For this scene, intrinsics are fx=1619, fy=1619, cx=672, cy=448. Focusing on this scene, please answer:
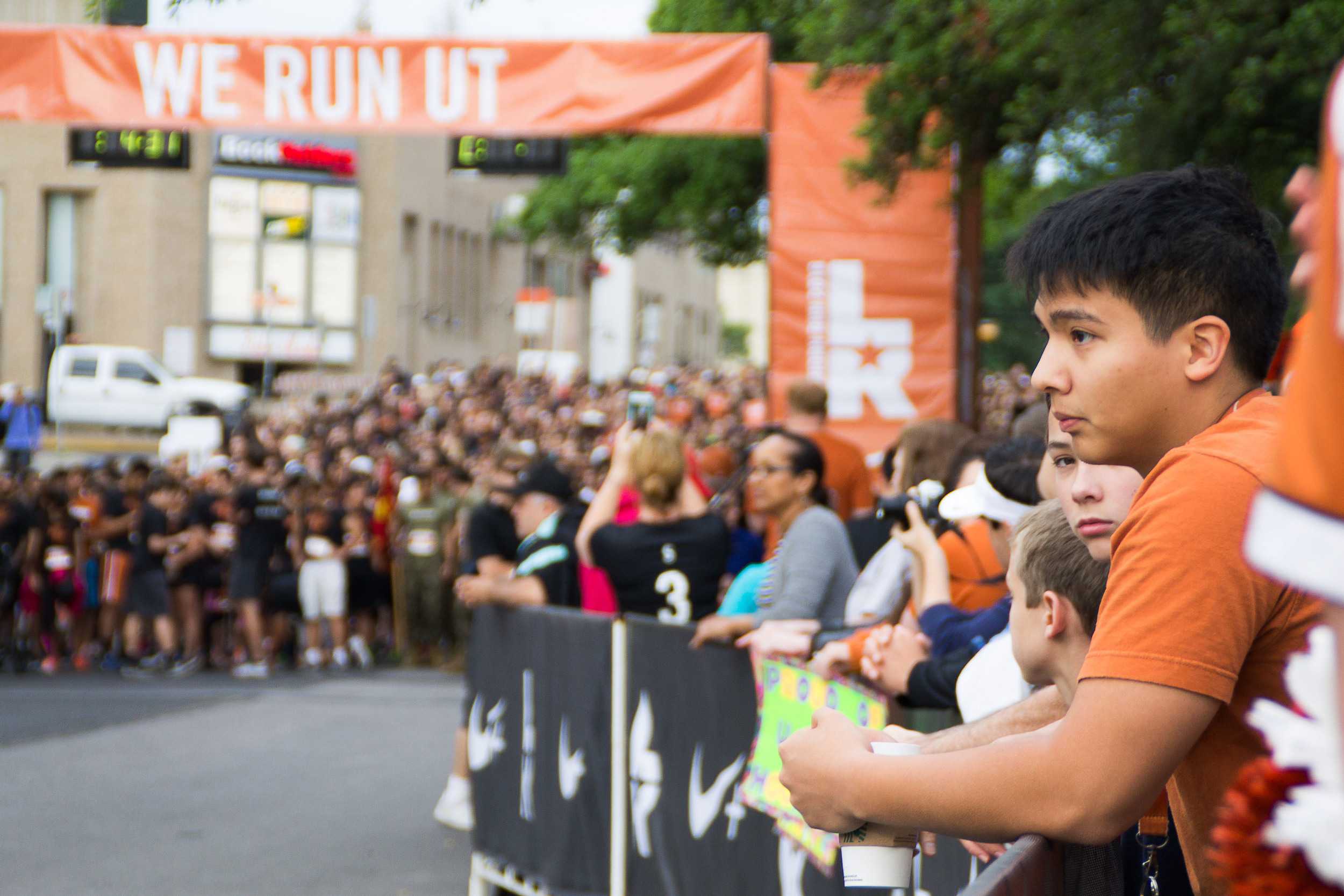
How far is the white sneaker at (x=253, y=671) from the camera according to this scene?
15320mm

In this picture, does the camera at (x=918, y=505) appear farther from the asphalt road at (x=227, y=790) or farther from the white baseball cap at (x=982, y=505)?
the asphalt road at (x=227, y=790)

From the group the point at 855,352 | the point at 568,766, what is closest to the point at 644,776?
the point at 568,766

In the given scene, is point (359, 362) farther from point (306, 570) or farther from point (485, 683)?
point (485, 683)

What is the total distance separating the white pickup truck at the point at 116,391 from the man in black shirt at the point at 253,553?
19896 mm

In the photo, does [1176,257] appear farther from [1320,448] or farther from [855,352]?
[855,352]

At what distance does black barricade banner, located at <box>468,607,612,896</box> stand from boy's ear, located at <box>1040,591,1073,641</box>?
383 centimetres

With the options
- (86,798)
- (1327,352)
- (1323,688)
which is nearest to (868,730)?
(1323,688)

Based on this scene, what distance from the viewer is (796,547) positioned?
583cm

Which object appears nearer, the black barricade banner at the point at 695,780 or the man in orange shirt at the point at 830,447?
the black barricade banner at the point at 695,780

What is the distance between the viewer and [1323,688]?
90cm

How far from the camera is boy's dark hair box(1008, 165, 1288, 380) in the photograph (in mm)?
1721

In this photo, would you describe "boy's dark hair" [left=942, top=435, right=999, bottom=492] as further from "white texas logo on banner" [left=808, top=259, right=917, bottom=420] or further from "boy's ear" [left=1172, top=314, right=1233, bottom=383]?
"white texas logo on banner" [left=808, top=259, right=917, bottom=420]

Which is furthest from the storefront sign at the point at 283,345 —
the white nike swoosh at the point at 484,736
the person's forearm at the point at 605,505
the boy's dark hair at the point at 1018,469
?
the boy's dark hair at the point at 1018,469

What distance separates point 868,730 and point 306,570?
14308 mm
